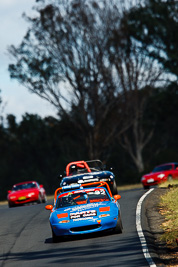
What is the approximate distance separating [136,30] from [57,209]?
3658 centimetres

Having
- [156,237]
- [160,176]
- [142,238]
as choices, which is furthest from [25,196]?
[142,238]

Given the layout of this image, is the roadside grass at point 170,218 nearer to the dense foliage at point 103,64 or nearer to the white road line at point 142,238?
the white road line at point 142,238

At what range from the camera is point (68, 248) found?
1254cm

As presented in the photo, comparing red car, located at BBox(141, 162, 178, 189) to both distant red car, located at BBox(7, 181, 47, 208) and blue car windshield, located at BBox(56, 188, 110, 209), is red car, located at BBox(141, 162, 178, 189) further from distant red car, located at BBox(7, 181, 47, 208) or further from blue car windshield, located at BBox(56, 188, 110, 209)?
blue car windshield, located at BBox(56, 188, 110, 209)

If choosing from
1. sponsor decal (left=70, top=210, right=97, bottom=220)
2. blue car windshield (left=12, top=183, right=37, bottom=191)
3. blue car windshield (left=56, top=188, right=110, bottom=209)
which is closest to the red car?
blue car windshield (left=12, top=183, right=37, bottom=191)

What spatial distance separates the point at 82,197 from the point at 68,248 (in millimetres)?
2217

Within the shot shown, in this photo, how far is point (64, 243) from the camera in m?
13.4

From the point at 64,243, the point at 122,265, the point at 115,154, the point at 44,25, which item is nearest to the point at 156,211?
the point at 64,243

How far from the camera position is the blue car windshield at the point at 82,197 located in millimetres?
14312

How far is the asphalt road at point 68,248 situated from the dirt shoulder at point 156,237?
0.30 m

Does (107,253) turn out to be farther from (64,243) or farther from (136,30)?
(136,30)

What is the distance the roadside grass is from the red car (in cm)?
1070

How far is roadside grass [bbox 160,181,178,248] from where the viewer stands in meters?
12.5

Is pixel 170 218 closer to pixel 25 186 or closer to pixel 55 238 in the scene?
pixel 55 238
